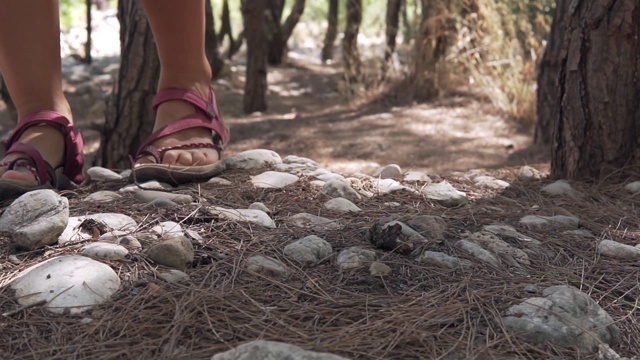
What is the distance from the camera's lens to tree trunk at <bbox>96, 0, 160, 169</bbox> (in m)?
3.67

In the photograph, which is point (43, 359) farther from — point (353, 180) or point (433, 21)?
point (433, 21)

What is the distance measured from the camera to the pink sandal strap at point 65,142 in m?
2.07

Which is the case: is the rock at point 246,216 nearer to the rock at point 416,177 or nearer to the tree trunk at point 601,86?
the rock at point 416,177

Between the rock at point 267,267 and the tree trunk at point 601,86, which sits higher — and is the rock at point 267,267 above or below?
below

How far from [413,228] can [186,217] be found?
564 millimetres

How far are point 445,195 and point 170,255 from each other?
39.2 inches

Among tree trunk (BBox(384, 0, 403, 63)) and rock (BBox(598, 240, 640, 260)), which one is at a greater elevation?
tree trunk (BBox(384, 0, 403, 63))

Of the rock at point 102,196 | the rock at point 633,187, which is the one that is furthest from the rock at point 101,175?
the rock at point 633,187

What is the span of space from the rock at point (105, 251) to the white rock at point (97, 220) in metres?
0.11

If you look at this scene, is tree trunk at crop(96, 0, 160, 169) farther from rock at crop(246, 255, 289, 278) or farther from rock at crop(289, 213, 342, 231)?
rock at crop(246, 255, 289, 278)

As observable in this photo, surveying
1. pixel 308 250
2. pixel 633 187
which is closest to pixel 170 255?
pixel 308 250

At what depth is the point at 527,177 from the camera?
2865 mm

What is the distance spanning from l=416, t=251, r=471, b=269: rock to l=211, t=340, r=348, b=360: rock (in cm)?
51

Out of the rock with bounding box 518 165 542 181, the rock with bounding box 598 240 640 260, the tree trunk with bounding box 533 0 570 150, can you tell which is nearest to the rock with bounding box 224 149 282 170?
A: the rock with bounding box 518 165 542 181
